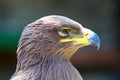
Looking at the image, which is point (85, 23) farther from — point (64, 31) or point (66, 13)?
point (64, 31)

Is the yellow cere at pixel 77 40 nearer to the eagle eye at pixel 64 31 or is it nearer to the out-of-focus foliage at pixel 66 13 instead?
the eagle eye at pixel 64 31

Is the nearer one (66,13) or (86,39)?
(86,39)

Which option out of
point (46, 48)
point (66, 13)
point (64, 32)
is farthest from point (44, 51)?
point (66, 13)

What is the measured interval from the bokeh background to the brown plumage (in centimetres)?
374

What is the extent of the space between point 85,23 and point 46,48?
404 cm

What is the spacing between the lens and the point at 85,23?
8.12 m

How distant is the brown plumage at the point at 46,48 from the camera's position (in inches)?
161

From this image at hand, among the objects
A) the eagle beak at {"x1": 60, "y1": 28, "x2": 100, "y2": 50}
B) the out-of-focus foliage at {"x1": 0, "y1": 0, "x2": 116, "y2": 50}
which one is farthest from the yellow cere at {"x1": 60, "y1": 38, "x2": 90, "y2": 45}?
the out-of-focus foliage at {"x1": 0, "y1": 0, "x2": 116, "y2": 50}

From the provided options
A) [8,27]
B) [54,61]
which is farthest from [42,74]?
[8,27]

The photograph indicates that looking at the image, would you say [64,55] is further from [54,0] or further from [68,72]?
[54,0]

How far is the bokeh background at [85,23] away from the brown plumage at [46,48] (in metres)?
3.74

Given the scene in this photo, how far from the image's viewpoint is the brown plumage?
4.09m

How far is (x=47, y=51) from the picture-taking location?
13.5 feet

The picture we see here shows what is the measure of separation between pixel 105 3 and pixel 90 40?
13.8 ft
